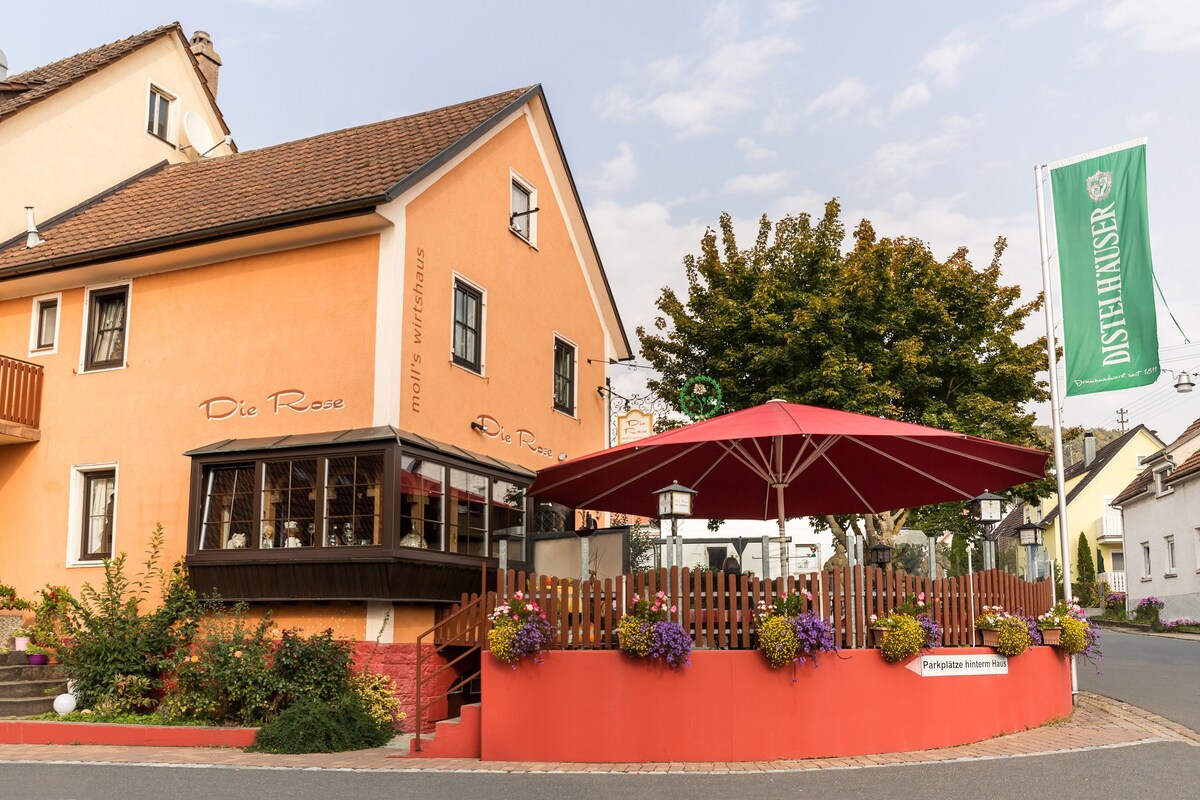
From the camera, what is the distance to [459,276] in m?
15.8

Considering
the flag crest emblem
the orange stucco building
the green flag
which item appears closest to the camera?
the orange stucco building

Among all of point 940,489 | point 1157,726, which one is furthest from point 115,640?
point 1157,726

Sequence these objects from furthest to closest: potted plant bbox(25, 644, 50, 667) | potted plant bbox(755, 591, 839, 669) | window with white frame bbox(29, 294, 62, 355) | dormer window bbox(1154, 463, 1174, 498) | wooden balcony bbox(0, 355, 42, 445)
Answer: dormer window bbox(1154, 463, 1174, 498), window with white frame bbox(29, 294, 62, 355), wooden balcony bbox(0, 355, 42, 445), potted plant bbox(25, 644, 50, 667), potted plant bbox(755, 591, 839, 669)

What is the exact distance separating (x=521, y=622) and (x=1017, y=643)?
503cm

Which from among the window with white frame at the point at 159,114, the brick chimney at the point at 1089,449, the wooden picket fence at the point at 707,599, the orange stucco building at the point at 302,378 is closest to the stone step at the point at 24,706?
the orange stucco building at the point at 302,378

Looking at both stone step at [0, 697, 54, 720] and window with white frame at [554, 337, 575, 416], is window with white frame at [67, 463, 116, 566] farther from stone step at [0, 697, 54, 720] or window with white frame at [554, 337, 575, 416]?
window with white frame at [554, 337, 575, 416]

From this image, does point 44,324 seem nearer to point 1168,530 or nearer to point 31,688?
point 31,688

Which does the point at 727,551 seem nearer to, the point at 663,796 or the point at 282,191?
the point at 282,191

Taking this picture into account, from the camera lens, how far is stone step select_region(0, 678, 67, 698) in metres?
13.9

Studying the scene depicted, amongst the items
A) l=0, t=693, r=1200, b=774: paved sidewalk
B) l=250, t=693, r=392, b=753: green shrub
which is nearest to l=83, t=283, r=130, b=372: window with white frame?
l=0, t=693, r=1200, b=774: paved sidewalk

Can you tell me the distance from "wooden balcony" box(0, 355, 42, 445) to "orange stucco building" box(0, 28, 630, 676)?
30 mm

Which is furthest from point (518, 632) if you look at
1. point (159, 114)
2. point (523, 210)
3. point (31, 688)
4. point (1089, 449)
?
point (1089, 449)

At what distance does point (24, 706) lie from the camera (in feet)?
44.9

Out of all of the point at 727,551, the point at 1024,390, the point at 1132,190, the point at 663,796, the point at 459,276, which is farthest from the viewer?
the point at 727,551
